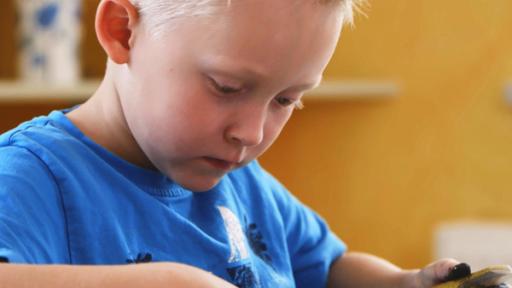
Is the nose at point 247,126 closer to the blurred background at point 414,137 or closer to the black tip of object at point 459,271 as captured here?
the black tip of object at point 459,271

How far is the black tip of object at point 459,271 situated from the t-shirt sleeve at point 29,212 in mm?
361

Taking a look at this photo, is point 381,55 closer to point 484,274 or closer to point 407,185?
point 407,185

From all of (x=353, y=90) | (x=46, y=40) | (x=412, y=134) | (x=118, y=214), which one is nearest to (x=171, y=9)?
(x=118, y=214)

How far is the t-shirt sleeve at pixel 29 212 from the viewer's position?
2.11ft

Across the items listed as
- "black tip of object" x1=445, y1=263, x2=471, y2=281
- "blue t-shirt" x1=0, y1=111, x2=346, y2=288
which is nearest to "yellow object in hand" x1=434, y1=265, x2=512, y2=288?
"black tip of object" x1=445, y1=263, x2=471, y2=281

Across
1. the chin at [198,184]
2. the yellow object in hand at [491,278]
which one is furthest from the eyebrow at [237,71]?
the yellow object in hand at [491,278]

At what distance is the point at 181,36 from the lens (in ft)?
2.39

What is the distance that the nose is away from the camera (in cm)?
74

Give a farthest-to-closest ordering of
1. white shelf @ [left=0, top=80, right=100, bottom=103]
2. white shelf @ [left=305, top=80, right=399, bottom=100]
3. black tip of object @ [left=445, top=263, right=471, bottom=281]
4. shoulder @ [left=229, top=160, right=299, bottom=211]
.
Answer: white shelf @ [left=305, top=80, right=399, bottom=100], white shelf @ [left=0, top=80, right=100, bottom=103], shoulder @ [left=229, top=160, right=299, bottom=211], black tip of object @ [left=445, top=263, right=471, bottom=281]

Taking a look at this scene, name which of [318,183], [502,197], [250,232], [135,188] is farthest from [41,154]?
[502,197]

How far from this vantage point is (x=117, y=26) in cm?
79

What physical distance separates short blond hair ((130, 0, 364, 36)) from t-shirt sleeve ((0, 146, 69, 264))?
15 centimetres

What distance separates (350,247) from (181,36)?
4.81 feet

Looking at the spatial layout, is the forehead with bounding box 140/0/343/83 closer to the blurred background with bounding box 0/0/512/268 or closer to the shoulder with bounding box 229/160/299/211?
the shoulder with bounding box 229/160/299/211
